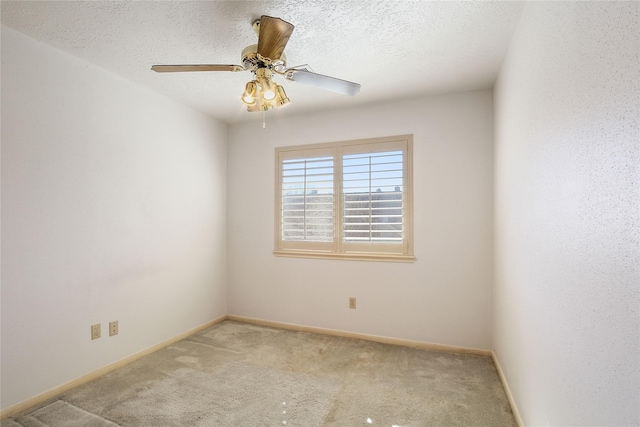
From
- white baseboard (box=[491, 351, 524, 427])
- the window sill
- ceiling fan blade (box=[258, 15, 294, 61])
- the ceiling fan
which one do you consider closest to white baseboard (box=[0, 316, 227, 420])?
the window sill

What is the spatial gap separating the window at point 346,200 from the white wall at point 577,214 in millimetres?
1289

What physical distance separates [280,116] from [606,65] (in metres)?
3.17

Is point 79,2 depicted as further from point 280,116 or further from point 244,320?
point 244,320

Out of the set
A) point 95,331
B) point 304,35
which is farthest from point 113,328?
point 304,35

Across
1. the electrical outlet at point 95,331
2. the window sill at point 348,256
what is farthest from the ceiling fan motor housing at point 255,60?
the electrical outlet at point 95,331

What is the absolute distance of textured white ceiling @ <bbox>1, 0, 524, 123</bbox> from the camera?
180 cm

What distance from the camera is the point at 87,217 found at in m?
2.46

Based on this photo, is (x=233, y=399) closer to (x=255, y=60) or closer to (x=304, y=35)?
(x=255, y=60)

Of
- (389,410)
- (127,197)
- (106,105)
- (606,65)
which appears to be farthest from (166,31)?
(389,410)

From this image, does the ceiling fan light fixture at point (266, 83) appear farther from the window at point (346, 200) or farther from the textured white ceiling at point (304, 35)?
the window at point (346, 200)

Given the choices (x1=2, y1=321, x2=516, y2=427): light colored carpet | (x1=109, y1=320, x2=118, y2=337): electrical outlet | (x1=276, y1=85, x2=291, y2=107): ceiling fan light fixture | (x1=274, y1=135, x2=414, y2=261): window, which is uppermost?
(x1=276, y1=85, x2=291, y2=107): ceiling fan light fixture

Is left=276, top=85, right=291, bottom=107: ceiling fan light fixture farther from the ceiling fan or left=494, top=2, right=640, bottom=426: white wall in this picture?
left=494, top=2, right=640, bottom=426: white wall

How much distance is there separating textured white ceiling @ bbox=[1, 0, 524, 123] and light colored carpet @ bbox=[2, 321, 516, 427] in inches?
97.8

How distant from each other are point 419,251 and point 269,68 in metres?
2.18
